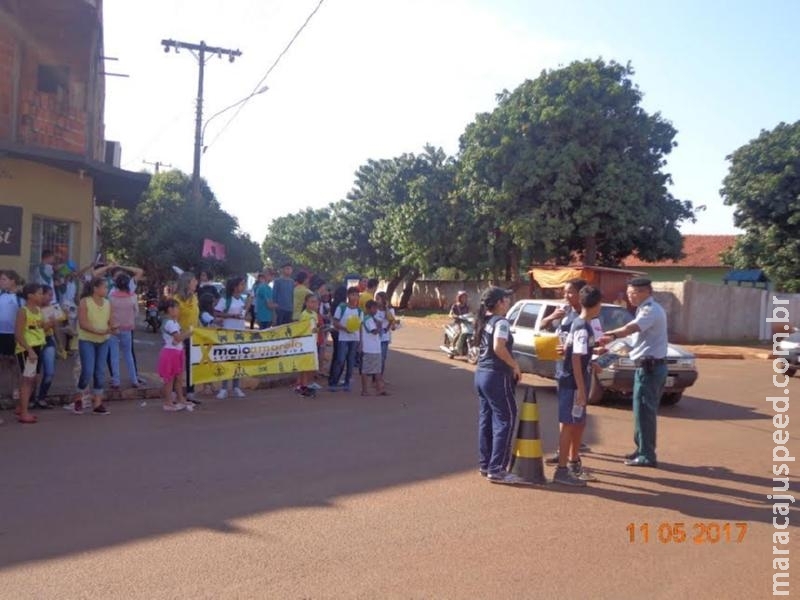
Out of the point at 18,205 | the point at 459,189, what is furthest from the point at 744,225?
the point at 18,205

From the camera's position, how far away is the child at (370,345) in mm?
12672

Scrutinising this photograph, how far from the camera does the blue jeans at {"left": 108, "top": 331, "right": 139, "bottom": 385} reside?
10727 millimetres

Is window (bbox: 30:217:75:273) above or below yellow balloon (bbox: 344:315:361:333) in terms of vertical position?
above

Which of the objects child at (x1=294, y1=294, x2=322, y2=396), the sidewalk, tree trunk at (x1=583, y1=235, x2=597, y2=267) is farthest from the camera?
tree trunk at (x1=583, y1=235, x2=597, y2=267)

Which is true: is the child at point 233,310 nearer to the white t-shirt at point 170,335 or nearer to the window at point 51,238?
the white t-shirt at point 170,335

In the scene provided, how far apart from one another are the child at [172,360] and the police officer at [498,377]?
4.90m

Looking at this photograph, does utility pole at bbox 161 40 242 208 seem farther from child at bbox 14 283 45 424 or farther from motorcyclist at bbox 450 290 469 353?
child at bbox 14 283 45 424

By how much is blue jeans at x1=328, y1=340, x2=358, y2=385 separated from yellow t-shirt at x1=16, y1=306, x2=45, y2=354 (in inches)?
182

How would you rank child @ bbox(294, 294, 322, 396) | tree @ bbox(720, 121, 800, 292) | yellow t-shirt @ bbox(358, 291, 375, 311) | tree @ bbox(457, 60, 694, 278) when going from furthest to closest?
tree @ bbox(720, 121, 800, 292)
tree @ bbox(457, 60, 694, 278)
yellow t-shirt @ bbox(358, 291, 375, 311)
child @ bbox(294, 294, 322, 396)

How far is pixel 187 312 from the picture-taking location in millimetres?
11234

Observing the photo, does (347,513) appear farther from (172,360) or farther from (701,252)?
(701,252)

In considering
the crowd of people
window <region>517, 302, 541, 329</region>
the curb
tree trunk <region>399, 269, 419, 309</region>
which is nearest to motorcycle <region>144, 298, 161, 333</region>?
the crowd of people

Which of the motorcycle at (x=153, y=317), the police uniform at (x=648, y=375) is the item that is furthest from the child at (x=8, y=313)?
the motorcycle at (x=153, y=317)

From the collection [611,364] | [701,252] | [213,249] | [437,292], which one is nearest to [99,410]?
[611,364]
